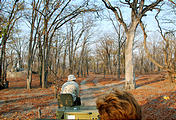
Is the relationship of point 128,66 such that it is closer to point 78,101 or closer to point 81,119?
point 78,101

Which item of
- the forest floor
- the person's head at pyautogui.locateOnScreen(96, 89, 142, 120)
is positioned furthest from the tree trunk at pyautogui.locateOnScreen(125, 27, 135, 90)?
the person's head at pyautogui.locateOnScreen(96, 89, 142, 120)

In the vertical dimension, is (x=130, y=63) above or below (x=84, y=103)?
above

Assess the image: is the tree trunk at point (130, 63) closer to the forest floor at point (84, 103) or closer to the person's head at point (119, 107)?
the forest floor at point (84, 103)

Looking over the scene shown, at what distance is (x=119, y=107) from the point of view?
4.23ft

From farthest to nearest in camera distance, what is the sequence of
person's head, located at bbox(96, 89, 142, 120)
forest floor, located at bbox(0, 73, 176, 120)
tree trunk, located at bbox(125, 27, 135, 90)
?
tree trunk, located at bbox(125, 27, 135, 90) < forest floor, located at bbox(0, 73, 176, 120) < person's head, located at bbox(96, 89, 142, 120)

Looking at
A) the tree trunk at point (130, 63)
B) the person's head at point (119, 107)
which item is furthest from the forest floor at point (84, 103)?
the person's head at point (119, 107)

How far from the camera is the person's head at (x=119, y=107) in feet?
4.16

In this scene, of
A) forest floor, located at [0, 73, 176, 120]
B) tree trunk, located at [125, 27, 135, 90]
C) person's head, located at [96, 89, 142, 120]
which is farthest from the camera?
tree trunk, located at [125, 27, 135, 90]

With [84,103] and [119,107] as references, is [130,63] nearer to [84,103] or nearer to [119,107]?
[84,103]

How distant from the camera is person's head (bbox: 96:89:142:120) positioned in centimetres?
127

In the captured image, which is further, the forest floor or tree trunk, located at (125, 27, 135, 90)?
tree trunk, located at (125, 27, 135, 90)

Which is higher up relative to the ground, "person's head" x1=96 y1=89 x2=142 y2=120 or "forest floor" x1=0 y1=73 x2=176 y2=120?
"person's head" x1=96 y1=89 x2=142 y2=120

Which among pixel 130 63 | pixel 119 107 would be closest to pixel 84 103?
pixel 130 63

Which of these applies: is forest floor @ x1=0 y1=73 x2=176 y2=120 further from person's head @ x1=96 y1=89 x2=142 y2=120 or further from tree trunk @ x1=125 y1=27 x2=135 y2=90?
person's head @ x1=96 y1=89 x2=142 y2=120
